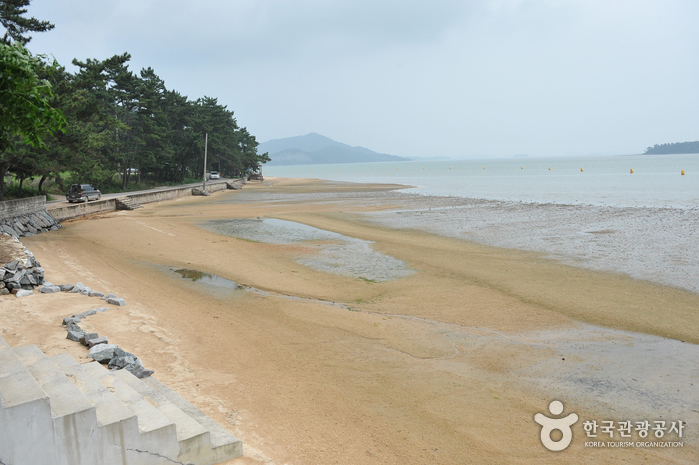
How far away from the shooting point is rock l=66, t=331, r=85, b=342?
7.99 m

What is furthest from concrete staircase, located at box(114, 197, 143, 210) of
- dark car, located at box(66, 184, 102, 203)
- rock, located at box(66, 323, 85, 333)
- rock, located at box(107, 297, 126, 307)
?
rock, located at box(66, 323, 85, 333)

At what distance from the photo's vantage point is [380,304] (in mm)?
12398

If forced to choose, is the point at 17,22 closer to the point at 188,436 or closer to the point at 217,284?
the point at 217,284

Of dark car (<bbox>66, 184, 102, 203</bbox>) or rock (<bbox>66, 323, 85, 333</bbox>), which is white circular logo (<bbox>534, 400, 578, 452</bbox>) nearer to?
rock (<bbox>66, 323, 85, 333</bbox>)

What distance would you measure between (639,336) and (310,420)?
7.48 meters

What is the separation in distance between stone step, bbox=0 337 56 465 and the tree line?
2.65m

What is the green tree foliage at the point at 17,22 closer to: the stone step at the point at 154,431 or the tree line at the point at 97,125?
the tree line at the point at 97,125

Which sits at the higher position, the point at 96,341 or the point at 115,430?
the point at 115,430

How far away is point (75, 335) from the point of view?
316 inches

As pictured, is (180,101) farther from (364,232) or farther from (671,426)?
(671,426)

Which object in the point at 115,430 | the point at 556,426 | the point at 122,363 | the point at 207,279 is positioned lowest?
the point at 207,279

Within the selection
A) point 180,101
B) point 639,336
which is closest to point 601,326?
point 639,336

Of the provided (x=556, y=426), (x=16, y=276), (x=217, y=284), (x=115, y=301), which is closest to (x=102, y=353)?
(x=115, y=301)

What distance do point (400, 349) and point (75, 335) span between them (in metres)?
5.74
